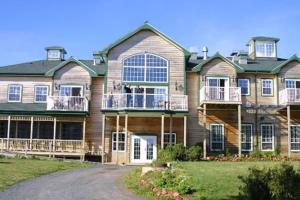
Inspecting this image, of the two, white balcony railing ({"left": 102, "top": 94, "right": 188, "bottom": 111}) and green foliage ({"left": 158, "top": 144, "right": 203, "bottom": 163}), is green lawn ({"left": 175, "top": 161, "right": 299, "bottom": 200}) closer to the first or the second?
green foliage ({"left": 158, "top": 144, "right": 203, "bottom": 163})

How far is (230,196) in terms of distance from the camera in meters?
15.1

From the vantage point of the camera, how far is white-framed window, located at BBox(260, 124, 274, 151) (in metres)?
36.0

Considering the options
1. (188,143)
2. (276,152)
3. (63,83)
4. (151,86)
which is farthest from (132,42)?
(276,152)

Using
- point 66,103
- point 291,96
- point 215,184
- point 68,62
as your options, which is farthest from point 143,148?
point 215,184

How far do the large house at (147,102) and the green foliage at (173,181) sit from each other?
15270 millimetres

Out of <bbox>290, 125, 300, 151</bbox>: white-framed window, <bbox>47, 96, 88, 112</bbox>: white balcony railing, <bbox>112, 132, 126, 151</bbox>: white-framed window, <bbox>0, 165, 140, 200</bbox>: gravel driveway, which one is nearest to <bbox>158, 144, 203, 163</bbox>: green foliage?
<bbox>0, 165, 140, 200</bbox>: gravel driveway

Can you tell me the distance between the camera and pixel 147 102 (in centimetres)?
3347

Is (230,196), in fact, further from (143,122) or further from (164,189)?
(143,122)

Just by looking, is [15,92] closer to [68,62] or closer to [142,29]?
[68,62]

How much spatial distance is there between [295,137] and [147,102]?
11.8m

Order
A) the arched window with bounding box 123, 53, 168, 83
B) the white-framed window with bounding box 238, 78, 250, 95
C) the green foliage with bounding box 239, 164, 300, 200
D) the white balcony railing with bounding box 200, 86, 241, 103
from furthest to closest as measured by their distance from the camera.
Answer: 1. the white-framed window with bounding box 238, 78, 250, 95
2. the arched window with bounding box 123, 53, 168, 83
3. the white balcony railing with bounding box 200, 86, 241, 103
4. the green foliage with bounding box 239, 164, 300, 200

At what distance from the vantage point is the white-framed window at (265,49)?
4147 centimetres

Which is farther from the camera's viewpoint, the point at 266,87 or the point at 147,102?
the point at 266,87

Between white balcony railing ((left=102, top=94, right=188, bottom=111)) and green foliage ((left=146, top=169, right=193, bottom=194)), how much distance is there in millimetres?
14676
